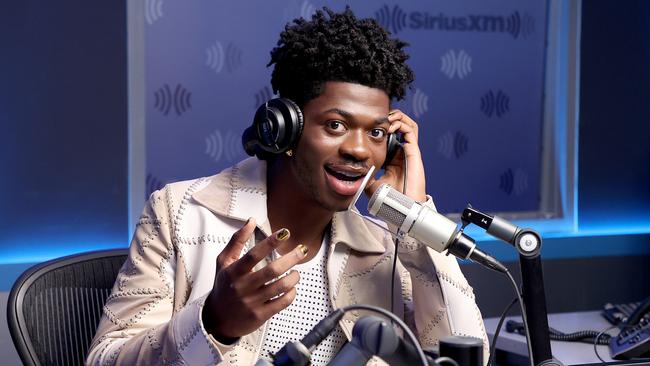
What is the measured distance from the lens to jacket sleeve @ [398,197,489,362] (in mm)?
1740

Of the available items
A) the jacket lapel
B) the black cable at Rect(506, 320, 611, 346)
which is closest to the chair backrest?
the jacket lapel

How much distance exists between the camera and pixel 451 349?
1048 millimetres

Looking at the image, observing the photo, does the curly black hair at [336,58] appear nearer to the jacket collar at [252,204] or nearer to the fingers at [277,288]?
the jacket collar at [252,204]

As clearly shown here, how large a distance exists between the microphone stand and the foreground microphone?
38 mm

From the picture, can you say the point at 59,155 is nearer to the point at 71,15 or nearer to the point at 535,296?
the point at 71,15

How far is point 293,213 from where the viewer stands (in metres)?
1.84

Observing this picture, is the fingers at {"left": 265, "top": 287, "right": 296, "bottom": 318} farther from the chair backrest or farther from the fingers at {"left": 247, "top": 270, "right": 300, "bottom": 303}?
the chair backrest

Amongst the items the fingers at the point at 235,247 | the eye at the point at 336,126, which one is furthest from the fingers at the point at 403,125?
the fingers at the point at 235,247

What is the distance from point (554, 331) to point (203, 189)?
3.77ft

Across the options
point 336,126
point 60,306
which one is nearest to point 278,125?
point 336,126

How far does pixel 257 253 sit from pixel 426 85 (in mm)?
2605

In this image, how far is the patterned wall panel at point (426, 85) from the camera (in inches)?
129

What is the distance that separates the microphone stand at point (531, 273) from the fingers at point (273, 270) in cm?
29

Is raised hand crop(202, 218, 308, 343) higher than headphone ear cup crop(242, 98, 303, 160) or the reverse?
the reverse
